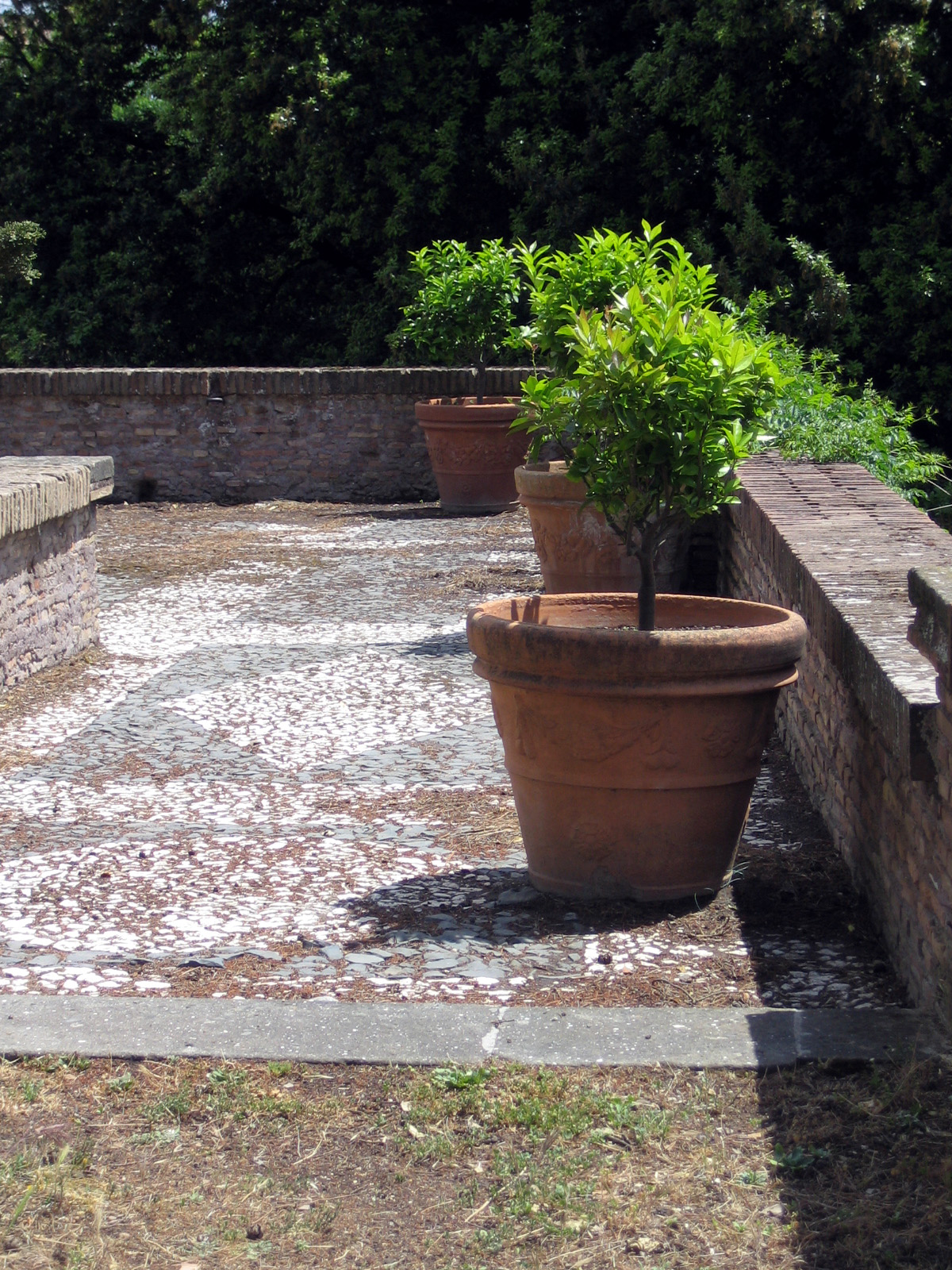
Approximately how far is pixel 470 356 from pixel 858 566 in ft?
25.2

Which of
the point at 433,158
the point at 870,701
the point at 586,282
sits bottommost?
the point at 870,701

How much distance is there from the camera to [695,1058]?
2.73 metres

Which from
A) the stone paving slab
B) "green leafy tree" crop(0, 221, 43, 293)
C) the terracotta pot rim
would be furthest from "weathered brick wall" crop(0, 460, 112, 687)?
"green leafy tree" crop(0, 221, 43, 293)

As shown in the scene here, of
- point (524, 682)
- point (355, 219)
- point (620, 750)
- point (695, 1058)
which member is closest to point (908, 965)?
point (695, 1058)

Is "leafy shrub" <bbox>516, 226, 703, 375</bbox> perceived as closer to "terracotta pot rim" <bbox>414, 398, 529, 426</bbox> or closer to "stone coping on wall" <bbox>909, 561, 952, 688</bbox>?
"stone coping on wall" <bbox>909, 561, 952, 688</bbox>

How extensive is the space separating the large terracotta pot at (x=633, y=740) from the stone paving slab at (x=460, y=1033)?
2.27 ft

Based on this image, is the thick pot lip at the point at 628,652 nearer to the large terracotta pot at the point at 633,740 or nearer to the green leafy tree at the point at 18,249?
the large terracotta pot at the point at 633,740

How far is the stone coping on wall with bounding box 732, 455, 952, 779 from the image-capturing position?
2895mm

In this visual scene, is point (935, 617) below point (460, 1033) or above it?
above

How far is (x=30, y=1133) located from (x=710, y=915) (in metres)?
1.76

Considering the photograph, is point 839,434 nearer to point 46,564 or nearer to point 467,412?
point 46,564

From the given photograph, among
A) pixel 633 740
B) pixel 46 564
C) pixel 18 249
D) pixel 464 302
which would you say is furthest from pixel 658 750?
pixel 18 249

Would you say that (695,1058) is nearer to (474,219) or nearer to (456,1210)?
(456,1210)

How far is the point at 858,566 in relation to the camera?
414 centimetres
